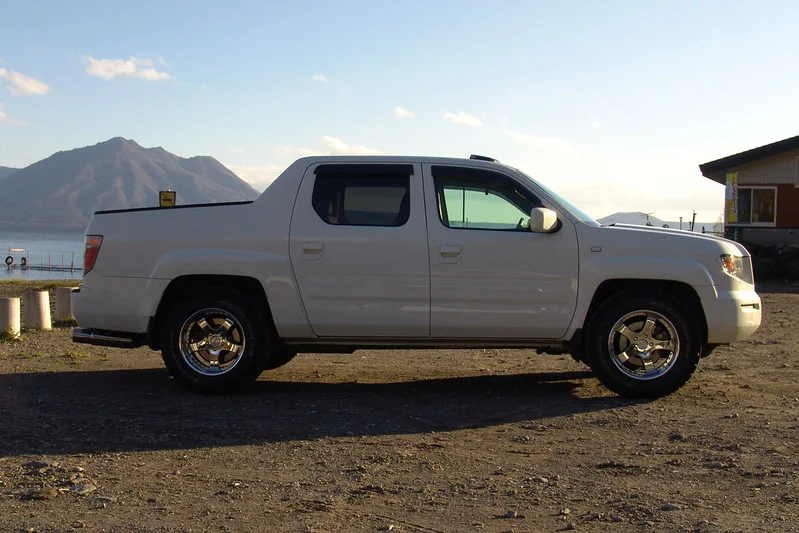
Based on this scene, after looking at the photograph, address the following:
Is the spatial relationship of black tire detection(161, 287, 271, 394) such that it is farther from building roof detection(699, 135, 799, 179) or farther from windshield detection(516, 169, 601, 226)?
building roof detection(699, 135, 799, 179)

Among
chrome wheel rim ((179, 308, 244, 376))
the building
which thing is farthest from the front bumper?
the building

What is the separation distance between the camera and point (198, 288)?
7523 millimetres

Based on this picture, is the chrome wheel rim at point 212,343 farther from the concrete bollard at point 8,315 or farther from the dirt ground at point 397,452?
the concrete bollard at point 8,315

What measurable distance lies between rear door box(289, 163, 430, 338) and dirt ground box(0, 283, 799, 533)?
687 millimetres

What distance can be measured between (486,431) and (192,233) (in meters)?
2.98

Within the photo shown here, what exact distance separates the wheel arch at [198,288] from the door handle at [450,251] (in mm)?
1520

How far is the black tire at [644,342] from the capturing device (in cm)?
713

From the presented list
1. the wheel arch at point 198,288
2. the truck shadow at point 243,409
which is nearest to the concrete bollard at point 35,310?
the truck shadow at point 243,409

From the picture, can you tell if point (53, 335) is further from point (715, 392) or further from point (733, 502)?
point (733, 502)

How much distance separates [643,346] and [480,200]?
177 centimetres

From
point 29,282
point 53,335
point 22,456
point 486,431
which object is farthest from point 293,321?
point 29,282

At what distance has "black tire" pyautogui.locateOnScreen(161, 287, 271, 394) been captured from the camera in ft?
24.0

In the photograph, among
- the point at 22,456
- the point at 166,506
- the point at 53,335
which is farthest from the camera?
the point at 53,335

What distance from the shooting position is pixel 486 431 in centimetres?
620
